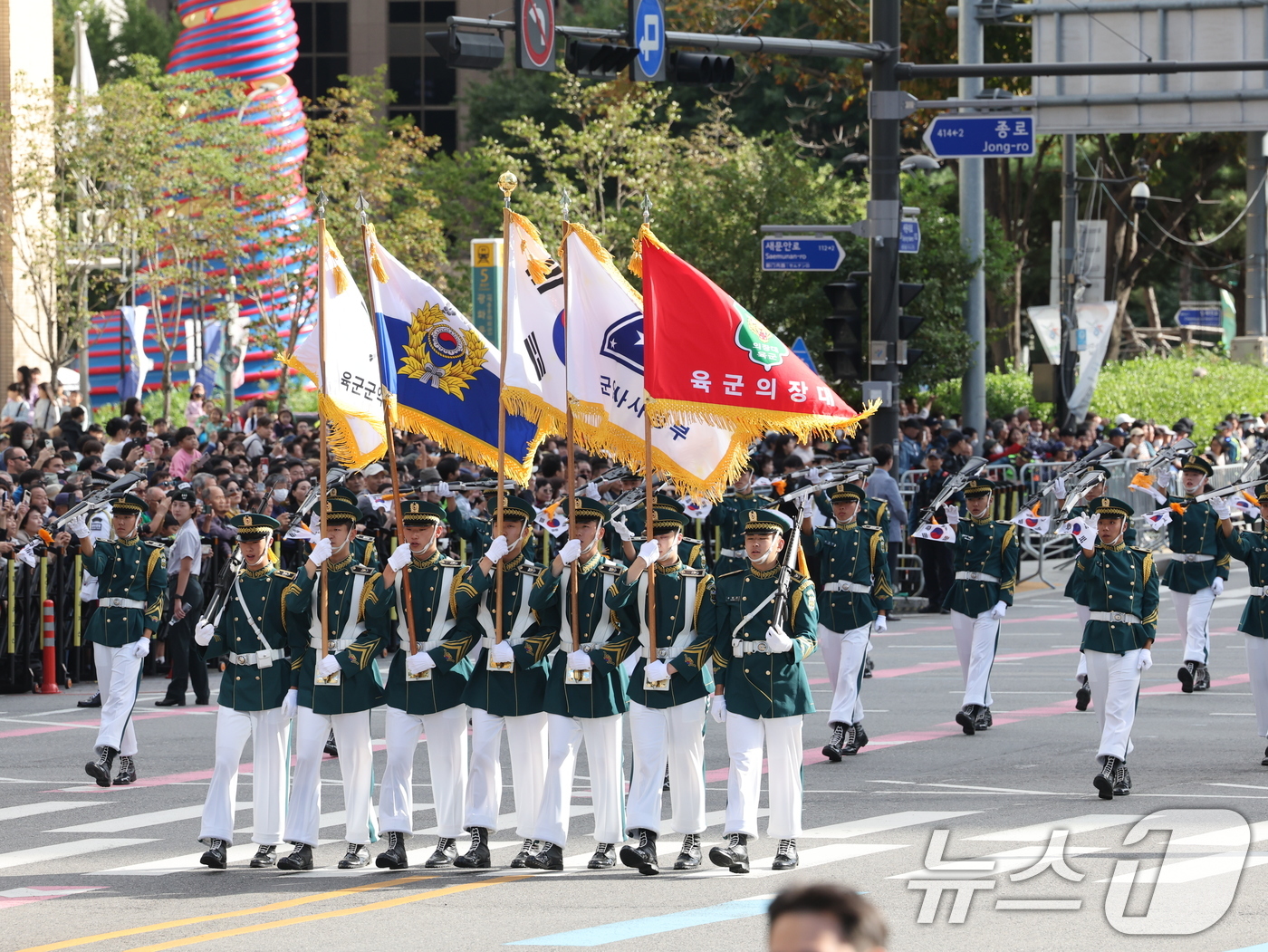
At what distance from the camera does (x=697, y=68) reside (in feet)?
58.2

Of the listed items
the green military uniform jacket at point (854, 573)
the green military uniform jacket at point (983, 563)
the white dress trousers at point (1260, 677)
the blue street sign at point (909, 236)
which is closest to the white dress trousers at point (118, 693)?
the green military uniform jacket at point (854, 573)

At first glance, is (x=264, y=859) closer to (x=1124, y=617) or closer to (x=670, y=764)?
(x=670, y=764)

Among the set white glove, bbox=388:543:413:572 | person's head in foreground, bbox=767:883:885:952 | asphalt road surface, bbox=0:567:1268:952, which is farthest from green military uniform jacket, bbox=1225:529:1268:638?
person's head in foreground, bbox=767:883:885:952

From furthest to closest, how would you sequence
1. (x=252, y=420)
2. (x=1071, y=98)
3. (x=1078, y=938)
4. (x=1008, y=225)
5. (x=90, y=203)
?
1. (x=1008, y=225)
2. (x=90, y=203)
3. (x=252, y=420)
4. (x=1071, y=98)
5. (x=1078, y=938)

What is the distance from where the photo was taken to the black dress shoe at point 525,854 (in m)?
11.1

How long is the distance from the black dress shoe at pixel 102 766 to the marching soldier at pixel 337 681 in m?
2.69

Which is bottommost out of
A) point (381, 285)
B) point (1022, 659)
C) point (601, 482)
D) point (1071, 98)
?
point (1022, 659)

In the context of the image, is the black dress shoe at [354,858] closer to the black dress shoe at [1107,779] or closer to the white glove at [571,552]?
the white glove at [571,552]

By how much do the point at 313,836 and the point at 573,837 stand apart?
5.38ft

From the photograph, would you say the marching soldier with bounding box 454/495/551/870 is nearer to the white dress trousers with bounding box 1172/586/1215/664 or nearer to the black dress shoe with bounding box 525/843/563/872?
Result: the black dress shoe with bounding box 525/843/563/872

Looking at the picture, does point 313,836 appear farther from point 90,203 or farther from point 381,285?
point 90,203

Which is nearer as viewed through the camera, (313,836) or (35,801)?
(313,836)

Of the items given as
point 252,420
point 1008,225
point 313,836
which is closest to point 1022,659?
point 313,836

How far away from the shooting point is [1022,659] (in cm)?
2011
